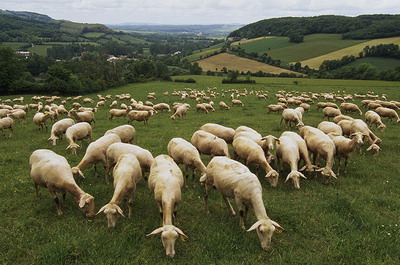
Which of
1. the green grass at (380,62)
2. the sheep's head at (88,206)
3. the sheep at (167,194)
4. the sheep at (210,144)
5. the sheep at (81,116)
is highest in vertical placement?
the sheep at (167,194)

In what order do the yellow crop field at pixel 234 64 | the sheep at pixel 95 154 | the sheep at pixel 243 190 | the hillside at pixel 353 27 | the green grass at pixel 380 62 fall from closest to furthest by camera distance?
1. the sheep at pixel 243 190
2. the sheep at pixel 95 154
3. the green grass at pixel 380 62
4. the yellow crop field at pixel 234 64
5. the hillside at pixel 353 27

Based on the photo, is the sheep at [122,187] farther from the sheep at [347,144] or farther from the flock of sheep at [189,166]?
the sheep at [347,144]

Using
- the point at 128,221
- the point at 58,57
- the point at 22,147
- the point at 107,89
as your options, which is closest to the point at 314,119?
the point at 128,221

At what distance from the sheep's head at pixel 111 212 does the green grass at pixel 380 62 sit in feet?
362

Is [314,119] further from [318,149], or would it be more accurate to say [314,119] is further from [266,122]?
[318,149]

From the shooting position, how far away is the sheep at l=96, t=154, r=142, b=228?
798 cm

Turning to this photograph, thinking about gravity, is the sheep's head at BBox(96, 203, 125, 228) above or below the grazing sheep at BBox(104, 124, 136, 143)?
above

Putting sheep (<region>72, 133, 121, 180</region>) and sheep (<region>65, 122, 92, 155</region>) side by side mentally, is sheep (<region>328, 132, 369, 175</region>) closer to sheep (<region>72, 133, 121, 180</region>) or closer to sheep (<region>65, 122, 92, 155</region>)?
sheep (<region>72, 133, 121, 180</region>)

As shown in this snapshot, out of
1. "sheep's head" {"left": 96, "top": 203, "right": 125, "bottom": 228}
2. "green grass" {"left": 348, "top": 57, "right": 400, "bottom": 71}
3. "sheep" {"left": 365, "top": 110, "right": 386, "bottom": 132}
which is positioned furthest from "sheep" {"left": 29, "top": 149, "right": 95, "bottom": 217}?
"green grass" {"left": 348, "top": 57, "right": 400, "bottom": 71}

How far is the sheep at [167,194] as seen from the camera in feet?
22.5

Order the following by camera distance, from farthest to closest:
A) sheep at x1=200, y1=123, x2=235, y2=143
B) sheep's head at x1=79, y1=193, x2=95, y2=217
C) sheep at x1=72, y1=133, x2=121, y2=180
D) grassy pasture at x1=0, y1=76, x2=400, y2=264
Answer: sheep at x1=200, y1=123, x2=235, y2=143 → sheep at x1=72, y1=133, x2=121, y2=180 → sheep's head at x1=79, y1=193, x2=95, y2=217 → grassy pasture at x1=0, y1=76, x2=400, y2=264

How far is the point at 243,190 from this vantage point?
320 inches

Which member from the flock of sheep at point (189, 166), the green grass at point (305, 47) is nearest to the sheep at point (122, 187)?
the flock of sheep at point (189, 166)

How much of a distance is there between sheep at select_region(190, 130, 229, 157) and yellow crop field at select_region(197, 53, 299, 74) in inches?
3780
